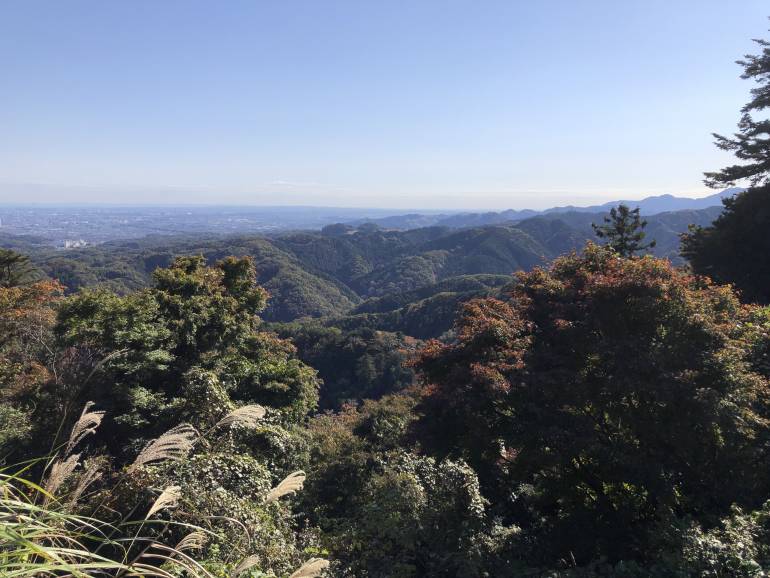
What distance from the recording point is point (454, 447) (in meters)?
7.23

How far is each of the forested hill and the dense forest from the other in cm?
6757

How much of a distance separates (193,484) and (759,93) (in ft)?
68.7

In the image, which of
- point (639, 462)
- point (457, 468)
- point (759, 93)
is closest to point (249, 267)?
point (457, 468)

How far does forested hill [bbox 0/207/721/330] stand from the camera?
93375mm

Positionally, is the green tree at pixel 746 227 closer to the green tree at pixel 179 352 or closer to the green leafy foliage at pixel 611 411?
the green leafy foliage at pixel 611 411

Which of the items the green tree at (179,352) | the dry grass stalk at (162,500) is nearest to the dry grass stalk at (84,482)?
the dry grass stalk at (162,500)

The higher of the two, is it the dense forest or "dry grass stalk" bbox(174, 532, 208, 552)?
"dry grass stalk" bbox(174, 532, 208, 552)

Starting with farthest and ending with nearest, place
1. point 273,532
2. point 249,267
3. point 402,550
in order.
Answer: point 249,267
point 402,550
point 273,532

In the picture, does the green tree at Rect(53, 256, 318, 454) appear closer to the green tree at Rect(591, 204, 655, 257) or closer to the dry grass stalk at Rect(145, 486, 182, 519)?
the dry grass stalk at Rect(145, 486, 182, 519)

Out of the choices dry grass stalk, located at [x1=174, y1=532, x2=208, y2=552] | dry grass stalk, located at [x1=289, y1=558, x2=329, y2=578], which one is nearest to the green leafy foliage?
dry grass stalk, located at [x1=289, y1=558, x2=329, y2=578]

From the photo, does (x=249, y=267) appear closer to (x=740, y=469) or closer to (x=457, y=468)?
(x=457, y=468)

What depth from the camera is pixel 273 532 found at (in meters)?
4.45

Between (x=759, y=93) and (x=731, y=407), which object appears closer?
(x=731, y=407)

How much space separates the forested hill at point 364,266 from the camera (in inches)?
3676
